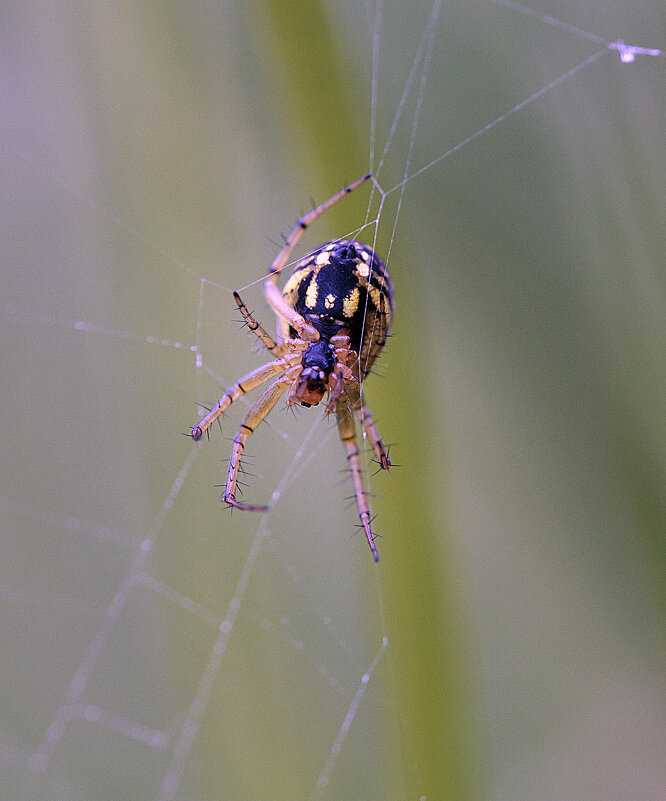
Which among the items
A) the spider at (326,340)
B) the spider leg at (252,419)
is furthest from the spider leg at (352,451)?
the spider leg at (252,419)

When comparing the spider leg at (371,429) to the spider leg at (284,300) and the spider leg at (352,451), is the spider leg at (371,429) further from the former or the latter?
the spider leg at (284,300)

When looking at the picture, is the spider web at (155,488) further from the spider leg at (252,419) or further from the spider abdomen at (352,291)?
the spider abdomen at (352,291)

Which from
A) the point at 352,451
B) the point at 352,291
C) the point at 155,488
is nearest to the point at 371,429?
the point at 352,451

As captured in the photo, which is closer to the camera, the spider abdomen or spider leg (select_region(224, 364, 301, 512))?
the spider abdomen

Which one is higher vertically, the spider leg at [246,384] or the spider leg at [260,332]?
the spider leg at [260,332]

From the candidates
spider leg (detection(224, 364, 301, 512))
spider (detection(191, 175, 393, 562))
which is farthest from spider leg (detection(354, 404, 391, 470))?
spider leg (detection(224, 364, 301, 512))

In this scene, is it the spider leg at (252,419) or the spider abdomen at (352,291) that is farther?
the spider leg at (252,419)

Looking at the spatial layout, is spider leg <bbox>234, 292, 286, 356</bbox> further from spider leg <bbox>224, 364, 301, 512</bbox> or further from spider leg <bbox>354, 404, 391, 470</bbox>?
spider leg <bbox>354, 404, 391, 470</bbox>

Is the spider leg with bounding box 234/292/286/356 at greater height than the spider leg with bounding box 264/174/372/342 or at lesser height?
lesser
